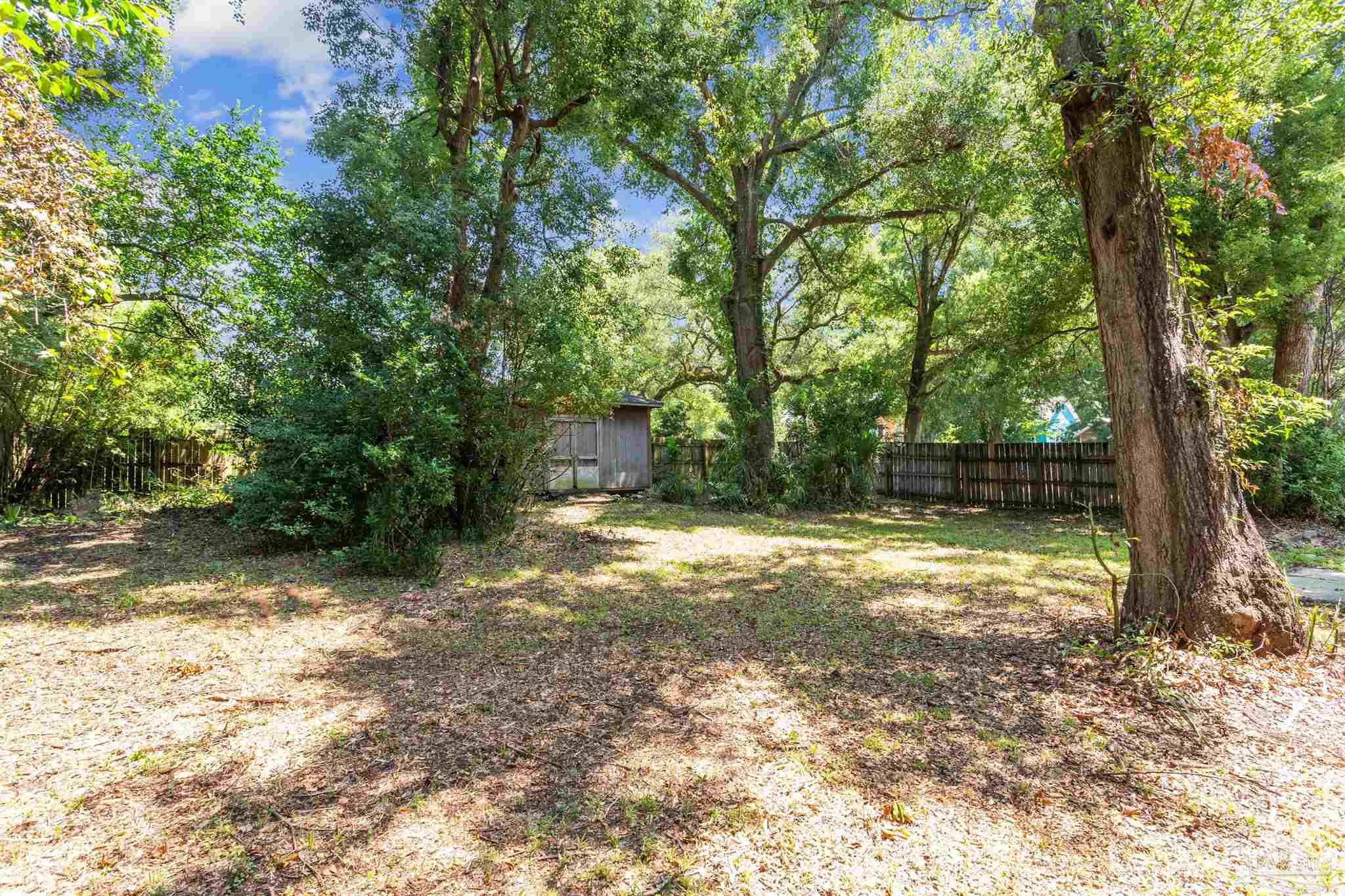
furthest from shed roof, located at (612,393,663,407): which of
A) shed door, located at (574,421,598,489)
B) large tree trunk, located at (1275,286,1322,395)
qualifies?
large tree trunk, located at (1275,286,1322,395)

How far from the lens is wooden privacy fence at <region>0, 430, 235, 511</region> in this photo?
9164 millimetres

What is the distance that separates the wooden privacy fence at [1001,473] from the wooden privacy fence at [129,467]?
11016 millimetres

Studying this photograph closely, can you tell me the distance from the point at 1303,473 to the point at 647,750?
1132 centimetres

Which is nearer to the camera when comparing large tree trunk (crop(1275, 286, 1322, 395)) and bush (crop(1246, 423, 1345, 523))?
bush (crop(1246, 423, 1345, 523))

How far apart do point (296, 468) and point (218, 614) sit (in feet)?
7.68

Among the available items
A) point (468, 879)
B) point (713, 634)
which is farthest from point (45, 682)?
point (713, 634)

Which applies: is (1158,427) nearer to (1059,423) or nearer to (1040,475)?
(1040,475)

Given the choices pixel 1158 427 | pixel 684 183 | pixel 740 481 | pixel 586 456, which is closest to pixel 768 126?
pixel 684 183

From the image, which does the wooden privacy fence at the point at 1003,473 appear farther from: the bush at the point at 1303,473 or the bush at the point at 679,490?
the bush at the point at 679,490

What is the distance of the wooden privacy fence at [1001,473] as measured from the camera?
11.3 meters

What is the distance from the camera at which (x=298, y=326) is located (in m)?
7.41

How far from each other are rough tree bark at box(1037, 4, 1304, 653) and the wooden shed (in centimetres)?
1215

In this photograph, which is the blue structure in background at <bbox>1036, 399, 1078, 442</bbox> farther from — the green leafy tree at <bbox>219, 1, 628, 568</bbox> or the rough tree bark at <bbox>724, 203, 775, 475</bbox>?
the green leafy tree at <bbox>219, 1, 628, 568</bbox>

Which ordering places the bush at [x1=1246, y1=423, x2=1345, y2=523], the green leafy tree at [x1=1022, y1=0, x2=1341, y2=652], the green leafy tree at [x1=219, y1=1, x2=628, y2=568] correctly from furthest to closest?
1. the bush at [x1=1246, y1=423, x2=1345, y2=523]
2. the green leafy tree at [x1=219, y1=1, x2=628, y2=568]
3. the green leafy tree at [x1=1022, y1=0, x2=1341, y2=652]
